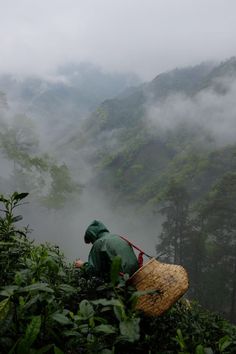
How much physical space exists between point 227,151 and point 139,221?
1823 centimetres

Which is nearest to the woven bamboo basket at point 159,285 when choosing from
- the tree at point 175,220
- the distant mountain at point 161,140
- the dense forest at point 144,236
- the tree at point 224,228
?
the dense forest at point 144,236

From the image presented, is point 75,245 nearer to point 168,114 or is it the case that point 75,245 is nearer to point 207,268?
point 207,268

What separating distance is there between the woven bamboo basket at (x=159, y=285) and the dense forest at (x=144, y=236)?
Result: 135 millimetres

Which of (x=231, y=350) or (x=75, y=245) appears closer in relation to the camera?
(x=231, y=350)

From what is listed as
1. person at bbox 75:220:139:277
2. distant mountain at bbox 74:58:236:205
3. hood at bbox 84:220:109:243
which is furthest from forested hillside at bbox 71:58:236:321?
hood at bbox 84:220:109:243

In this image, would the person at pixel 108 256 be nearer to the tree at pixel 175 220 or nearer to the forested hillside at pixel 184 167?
the forested hillside at pixel 184 167

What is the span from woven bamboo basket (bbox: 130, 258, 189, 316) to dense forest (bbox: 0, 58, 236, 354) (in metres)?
0.13

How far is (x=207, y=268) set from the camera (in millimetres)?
28344

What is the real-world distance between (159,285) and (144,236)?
56.2 m


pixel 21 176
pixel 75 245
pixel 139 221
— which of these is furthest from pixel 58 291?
pixel 139 221

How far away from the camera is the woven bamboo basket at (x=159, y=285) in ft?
10.2

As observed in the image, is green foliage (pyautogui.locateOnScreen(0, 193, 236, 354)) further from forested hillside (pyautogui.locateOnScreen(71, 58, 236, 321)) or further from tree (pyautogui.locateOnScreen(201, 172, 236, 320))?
tree (pyautogui.locateOnScreen(201, 172, 236, 320))

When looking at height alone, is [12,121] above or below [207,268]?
above

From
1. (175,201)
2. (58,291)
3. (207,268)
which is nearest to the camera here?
(58,291)
